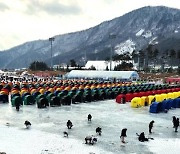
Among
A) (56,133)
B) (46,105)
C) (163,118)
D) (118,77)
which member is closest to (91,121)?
(56,133)

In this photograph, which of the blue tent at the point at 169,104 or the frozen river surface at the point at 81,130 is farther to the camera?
the blue tent at the point at 169,104

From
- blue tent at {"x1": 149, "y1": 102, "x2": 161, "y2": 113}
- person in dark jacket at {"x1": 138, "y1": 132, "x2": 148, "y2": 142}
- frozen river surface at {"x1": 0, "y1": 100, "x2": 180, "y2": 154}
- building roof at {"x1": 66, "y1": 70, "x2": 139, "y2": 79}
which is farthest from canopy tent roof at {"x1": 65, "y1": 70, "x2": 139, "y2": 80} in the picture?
person in dark jacket at {"x1": 138, "y1": 132, "x2": 148, "y2": 142}

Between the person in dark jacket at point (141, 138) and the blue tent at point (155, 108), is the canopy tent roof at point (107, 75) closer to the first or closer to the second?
the blue tent at point (155, 108)

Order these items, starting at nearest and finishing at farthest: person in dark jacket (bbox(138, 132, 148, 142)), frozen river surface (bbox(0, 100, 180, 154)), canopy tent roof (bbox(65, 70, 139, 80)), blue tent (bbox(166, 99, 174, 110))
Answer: frozen river surface (bbox(0, 100, 180, 154))
person in dark jacket (bbox(138, 132, 148, 142))
blue tent (bbox(166, 99, 174, 110))
canopy tent roof (bbox(65, 70, 139, 80))

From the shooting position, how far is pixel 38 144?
2183cm

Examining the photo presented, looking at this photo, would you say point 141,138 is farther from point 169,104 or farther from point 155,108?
point 169,104

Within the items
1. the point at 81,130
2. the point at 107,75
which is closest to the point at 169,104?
the point at 81,130

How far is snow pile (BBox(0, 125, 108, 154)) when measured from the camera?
20.4 m

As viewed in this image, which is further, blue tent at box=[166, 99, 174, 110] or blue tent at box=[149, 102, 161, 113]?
blue tent at box=[166, 99, 174, 110]

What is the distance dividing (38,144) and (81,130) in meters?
5.24

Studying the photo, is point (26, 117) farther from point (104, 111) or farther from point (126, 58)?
point (126, 58)

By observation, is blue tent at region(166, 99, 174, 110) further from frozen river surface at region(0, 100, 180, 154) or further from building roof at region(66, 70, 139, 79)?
building roof at region(66, 70, 139, 79)

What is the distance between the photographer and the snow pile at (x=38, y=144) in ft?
66.8

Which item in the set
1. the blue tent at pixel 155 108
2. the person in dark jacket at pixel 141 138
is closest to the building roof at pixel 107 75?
the blue tent at pixel 155 108
